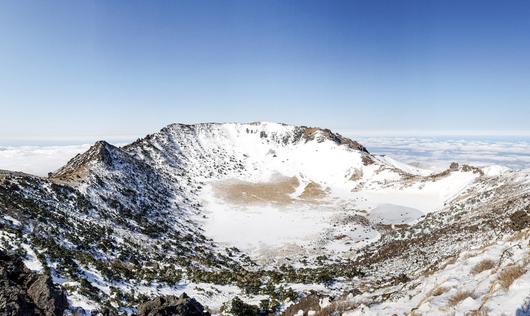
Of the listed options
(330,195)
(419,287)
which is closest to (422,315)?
(419,287)

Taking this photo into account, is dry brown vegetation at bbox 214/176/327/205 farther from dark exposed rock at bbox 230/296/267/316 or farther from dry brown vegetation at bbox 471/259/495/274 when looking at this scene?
dry brown vegetation at bbox 471/259/495/274

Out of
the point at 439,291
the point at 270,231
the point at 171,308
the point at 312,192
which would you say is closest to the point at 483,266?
the point at 439,291

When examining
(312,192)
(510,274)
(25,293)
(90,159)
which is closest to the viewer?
(510,274)

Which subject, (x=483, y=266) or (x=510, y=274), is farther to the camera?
(x=483, y=266)

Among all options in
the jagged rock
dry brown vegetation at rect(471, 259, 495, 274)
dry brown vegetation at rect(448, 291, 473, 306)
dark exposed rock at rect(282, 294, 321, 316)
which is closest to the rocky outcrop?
the jagged rock

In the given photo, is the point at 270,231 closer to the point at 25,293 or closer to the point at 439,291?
the point at 25,293

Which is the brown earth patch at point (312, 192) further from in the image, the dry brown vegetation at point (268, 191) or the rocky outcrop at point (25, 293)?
the rocky outcrop at point (25, 293)
